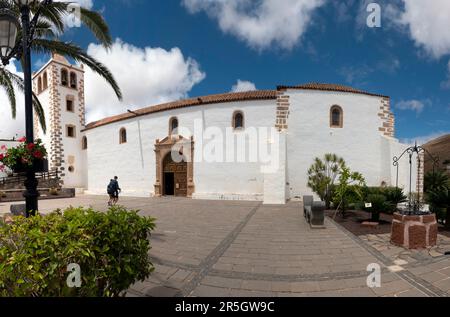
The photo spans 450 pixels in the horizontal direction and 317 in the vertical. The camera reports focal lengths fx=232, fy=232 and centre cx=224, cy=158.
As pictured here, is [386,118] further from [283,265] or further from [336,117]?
[283,265]

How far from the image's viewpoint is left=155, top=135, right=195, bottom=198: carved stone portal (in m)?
16.8

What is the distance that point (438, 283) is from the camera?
336 cm

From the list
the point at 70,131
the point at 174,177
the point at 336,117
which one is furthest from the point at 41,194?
the point at 336,117

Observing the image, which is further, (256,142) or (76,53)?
(256,142)

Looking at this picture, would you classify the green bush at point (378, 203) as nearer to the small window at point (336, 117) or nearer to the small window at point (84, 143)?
the small window at point (336, 117)

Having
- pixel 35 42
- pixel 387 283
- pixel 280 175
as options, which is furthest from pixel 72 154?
pixel 387 283

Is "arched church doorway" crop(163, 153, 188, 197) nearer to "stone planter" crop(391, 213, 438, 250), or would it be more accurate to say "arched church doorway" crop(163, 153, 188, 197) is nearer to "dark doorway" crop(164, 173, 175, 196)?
"dark doorway" crop(164, 173, 175, 196)

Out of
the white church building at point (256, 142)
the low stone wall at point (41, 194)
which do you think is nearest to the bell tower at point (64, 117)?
the low stone wall at point (41, 194)

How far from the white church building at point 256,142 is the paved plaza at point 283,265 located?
7.08 m

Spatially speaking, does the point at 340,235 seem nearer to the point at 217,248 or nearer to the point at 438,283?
the point at 438,283

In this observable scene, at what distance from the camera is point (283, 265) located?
410 cm

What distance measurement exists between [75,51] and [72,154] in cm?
1984

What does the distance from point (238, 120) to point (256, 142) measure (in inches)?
81.3

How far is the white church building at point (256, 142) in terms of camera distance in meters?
14.6
